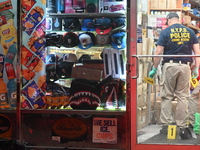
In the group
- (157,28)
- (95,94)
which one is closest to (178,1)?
(157,28)

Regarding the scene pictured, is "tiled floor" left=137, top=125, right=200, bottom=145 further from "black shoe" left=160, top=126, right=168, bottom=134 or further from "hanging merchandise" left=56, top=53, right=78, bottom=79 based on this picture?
"hanging merchandise" left=56, top=53, right=78, bottom=79

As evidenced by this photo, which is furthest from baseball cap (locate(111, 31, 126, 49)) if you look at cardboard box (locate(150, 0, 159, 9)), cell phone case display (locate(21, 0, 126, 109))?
cardboard box (locate(150, 0, 159, 9))

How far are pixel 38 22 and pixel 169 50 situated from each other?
1.79 metres

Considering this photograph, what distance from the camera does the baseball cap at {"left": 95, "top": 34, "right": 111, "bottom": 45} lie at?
4770 mm

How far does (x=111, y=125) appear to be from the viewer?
181 inches

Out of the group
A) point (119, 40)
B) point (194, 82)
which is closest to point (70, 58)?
point (119, 40)

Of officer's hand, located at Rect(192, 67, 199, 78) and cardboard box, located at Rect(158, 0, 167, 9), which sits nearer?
officer's hand, located at Rect(192, 67, 199, 78)

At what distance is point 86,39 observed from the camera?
4.79m

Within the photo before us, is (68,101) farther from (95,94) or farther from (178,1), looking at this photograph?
(178,1)

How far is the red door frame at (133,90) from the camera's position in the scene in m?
4.49

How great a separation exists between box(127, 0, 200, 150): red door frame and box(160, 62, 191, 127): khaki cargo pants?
347 millimetres

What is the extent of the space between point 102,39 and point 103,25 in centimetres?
19

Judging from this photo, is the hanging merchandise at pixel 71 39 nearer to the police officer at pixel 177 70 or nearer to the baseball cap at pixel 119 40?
the baseball cap at pixel 119 40

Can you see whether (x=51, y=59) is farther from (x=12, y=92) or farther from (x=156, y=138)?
(x=156, y=138)
